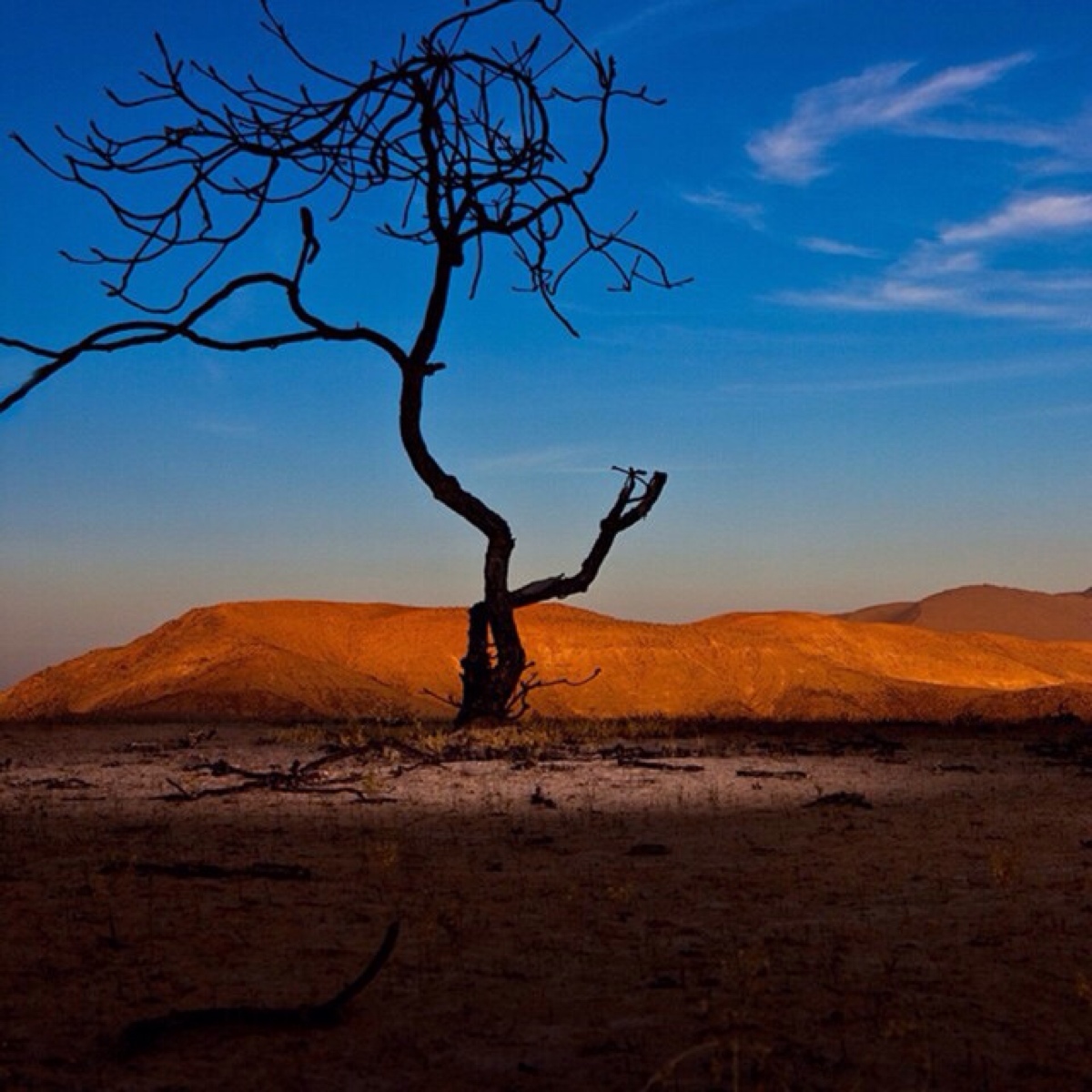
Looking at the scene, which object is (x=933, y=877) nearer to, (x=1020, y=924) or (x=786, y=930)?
(x=1020, y=924)

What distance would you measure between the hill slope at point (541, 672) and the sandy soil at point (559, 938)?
12.3 metres

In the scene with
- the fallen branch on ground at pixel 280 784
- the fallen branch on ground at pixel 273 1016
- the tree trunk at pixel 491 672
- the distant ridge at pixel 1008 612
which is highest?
the distant ridge at pixel 1008 612

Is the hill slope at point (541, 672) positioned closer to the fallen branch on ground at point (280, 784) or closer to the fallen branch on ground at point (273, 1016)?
the fallen branch on ground at point (280, 784)

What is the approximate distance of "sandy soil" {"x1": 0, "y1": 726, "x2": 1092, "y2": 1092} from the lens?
11.5 ft

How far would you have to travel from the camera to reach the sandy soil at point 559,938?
351cm

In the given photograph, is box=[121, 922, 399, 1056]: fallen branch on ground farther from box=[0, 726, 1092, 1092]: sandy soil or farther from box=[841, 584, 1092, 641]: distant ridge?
box=[841, 584, 1092, 641]: distant ridge

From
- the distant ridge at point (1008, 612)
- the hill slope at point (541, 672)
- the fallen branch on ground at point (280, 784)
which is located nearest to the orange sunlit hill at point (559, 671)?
the hill slope at point (541, 672)

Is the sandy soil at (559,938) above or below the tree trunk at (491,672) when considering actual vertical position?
below

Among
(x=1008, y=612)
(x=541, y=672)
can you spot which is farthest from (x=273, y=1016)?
(x=1008, y=612)

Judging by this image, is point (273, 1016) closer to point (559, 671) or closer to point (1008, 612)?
point (559, 671)

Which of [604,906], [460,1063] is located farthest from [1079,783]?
[460,1063]

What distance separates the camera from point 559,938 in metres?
4.77

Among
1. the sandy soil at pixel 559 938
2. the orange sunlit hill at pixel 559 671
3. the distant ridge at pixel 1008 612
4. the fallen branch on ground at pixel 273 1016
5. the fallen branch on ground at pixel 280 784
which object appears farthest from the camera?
the distant ridge at pixel 1008 612

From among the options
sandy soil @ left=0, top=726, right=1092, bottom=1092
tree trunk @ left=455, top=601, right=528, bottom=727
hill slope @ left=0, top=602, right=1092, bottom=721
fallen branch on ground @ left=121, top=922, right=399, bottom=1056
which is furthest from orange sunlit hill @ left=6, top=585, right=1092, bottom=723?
fallen branch on ground @ left=121, top=922, right=399, bottom=1056
